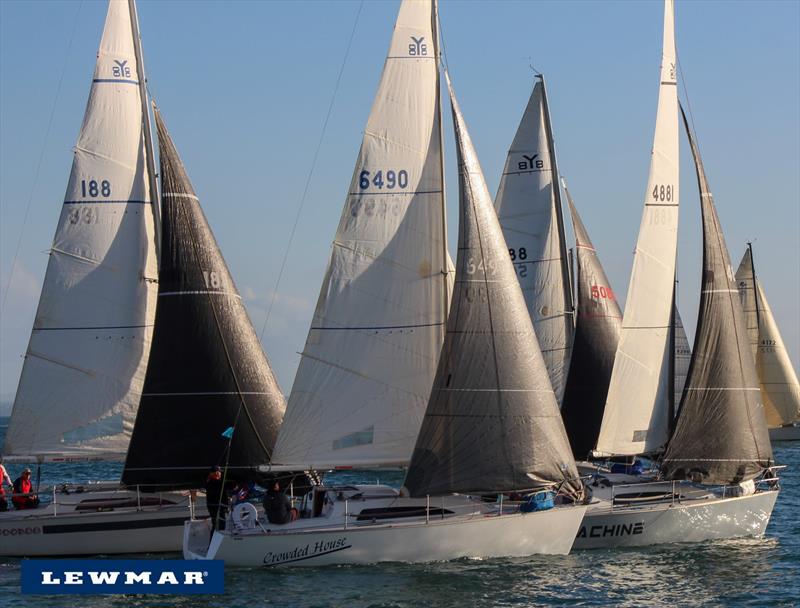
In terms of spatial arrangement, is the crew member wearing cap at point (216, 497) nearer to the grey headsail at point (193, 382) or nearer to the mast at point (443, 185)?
the grey headsail at point (193, 382)

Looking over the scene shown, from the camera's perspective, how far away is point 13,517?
87.3 feet

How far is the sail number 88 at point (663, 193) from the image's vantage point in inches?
1191

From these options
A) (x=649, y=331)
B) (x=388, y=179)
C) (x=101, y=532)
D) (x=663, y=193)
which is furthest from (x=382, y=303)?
(x=663, y=193)

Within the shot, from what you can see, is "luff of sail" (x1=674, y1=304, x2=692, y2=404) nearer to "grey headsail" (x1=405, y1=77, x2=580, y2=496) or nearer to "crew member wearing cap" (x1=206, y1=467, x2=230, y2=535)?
"grey headsail" (x1=405, y1=77, x2=580, y2=496)

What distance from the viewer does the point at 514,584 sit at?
2234 centimetres

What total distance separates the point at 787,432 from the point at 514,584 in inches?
2030

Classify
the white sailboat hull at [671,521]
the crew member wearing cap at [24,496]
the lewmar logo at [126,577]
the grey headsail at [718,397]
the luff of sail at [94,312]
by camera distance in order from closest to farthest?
the lewmar logo at [126,577], the white sailboat hull at [671,521], the crew member wearing cap at [24,496], the grey headsail at [718,397], the luff of sail at [94,312]

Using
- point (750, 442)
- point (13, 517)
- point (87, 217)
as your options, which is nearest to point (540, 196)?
point (750, 442)

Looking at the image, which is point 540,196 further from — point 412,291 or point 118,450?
point 118,450

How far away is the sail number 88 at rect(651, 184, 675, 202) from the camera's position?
99.2ft

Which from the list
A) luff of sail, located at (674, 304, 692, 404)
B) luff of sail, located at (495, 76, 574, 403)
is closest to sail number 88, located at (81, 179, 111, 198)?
luff of sail, located at (495, 76, 574, 403)

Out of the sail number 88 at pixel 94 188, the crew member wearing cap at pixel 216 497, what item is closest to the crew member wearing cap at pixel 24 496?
the crew member wearing cap at pixel 216 497

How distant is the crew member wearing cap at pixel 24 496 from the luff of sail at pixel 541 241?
13.2m

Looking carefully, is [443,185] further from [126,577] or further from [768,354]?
[768,354]
